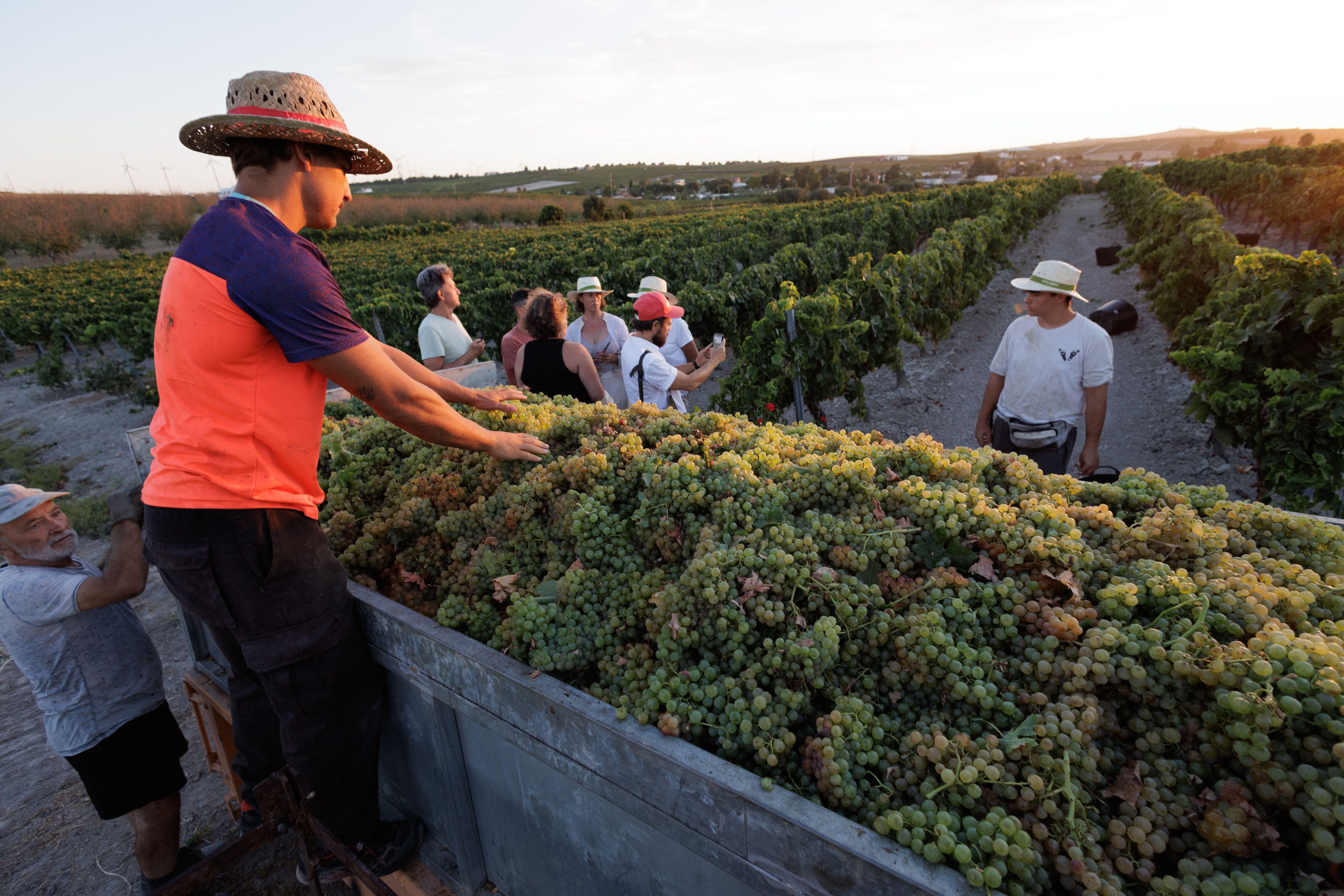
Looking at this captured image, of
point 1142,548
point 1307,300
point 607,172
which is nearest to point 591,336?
point 1142,548

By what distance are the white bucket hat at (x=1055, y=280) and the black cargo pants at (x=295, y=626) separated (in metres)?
4.21

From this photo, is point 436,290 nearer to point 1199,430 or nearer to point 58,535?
point 58,535

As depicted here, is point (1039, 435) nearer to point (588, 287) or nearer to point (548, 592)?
point (588, 287)

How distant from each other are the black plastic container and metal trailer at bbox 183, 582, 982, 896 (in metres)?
24.0

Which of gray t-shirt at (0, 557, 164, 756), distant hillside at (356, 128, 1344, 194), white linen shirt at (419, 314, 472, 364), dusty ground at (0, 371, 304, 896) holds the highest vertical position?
distant hillside at (356, 128, 1344, 194)

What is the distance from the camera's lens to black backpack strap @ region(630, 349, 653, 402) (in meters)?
4.40

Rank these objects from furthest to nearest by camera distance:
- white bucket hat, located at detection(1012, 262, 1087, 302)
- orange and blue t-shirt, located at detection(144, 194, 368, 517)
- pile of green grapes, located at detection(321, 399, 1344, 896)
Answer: white bucket hat, located at detection(1012, 262, 1087, 302) → orange and blue t-shirt, located at detection(144, 194, 368, 517) → pile of green grapes, located at detection(321, 399, 1344, 896)

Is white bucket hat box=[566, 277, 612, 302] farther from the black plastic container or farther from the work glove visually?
the black plastic container

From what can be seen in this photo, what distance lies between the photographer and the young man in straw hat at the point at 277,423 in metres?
1.69

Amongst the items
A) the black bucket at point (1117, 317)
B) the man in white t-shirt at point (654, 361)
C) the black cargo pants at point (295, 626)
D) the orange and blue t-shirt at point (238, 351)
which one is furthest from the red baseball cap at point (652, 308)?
the black bucket at point (1117, 317)

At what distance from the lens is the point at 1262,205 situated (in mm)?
22984

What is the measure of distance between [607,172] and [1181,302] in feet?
414

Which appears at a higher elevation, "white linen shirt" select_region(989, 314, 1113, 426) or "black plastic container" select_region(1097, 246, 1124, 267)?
"white linen shirt" select_region(989, 314, 1113, 426)

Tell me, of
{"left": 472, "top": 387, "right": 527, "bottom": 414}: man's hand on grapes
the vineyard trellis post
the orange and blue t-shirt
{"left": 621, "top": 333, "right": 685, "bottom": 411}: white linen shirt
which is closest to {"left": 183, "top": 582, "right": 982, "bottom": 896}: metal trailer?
the orange and blue t-shirt
